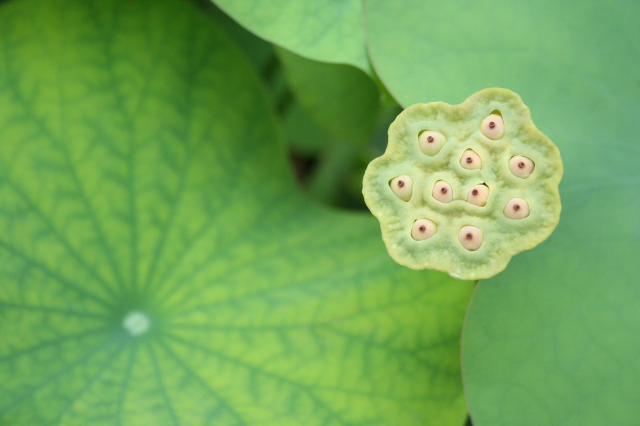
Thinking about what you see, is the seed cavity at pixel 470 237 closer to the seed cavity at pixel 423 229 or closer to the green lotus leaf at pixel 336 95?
the seed cavity at pixel 423 229

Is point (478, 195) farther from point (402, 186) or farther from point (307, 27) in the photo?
point (307, 27)

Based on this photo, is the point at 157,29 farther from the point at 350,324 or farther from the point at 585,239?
the point at 585,239

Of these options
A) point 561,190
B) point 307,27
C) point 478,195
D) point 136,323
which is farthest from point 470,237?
point 136,323

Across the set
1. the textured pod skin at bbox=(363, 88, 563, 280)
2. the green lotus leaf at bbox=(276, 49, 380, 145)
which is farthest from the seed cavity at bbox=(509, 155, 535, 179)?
the green lotus leaf at bbox=(276, 49, 380, 145)

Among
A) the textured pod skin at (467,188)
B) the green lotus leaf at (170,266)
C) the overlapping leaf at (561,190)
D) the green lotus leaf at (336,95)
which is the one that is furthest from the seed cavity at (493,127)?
the green lotus leaf at (336,95)

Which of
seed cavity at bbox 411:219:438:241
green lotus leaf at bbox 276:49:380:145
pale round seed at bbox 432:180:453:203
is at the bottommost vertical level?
seed cavity at bbox 411:219:438:241

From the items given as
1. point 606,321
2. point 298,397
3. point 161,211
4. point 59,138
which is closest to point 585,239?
point 606,321

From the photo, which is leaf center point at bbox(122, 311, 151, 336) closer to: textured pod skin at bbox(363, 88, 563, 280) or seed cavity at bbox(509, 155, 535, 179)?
textured pod skin at bbox(363, 88, 563, 280)
